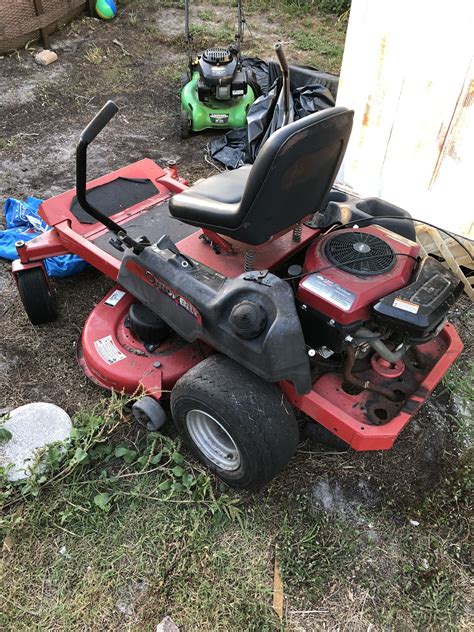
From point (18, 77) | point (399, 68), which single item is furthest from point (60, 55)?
point (399, 68)

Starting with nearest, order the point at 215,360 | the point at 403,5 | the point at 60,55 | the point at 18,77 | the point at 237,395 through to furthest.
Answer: the point at 237,395 < the point at 215,360 < the point at 403,5 < the point at 18,77 < the point at 60,55

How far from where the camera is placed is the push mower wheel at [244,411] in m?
1.88

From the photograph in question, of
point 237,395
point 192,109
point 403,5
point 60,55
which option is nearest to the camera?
point 237,395

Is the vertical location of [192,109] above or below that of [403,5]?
below

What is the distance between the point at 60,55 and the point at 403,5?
4.39 meters

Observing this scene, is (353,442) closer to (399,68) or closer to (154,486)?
(154,486)

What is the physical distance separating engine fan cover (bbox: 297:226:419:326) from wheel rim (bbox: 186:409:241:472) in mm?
668

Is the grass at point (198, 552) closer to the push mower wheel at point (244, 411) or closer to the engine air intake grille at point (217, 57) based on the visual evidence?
the push mower wheel at point (244, 411)

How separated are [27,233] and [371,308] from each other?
7.54 feet

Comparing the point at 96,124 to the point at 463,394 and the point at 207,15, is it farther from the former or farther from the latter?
the point at 207,15

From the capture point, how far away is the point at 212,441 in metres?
2.23

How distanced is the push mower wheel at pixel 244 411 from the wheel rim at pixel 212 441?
66mm

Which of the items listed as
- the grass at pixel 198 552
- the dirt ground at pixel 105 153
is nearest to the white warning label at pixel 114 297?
the dirt ground at pixel 105 153

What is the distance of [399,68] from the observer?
3084mm
